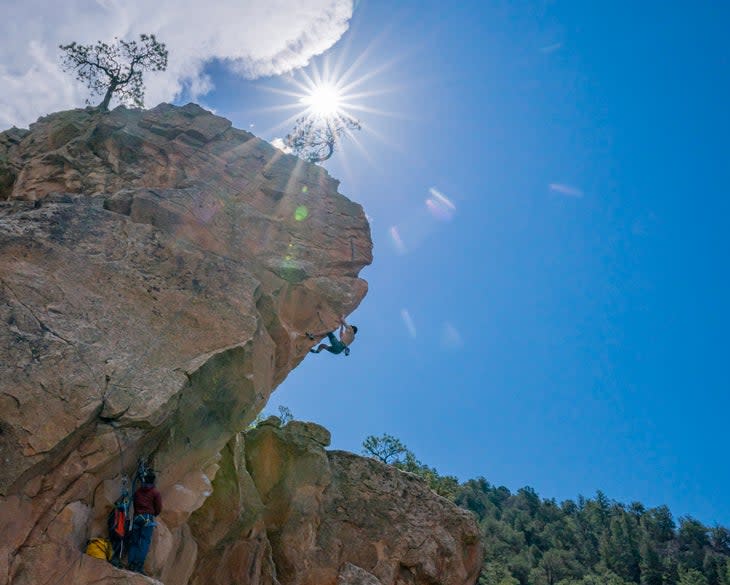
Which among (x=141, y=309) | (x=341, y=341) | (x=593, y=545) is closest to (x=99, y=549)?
(x=141, y=309)

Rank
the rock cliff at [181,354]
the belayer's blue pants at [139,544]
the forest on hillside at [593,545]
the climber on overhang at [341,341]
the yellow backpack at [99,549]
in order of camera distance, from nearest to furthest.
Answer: the yellow backpack at [99,549], the rock cliff at [181,354], the belayer's blue pants at [139,544], the climber on overhang at [341,341], the forest on hillside at [593,545]

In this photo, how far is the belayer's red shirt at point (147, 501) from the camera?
39.1 feet

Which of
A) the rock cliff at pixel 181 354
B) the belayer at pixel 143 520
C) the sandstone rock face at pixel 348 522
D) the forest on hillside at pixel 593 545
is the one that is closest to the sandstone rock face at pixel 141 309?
the rock cliff at pixel 181 354

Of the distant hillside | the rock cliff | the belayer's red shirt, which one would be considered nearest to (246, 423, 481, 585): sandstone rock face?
the rock cliff

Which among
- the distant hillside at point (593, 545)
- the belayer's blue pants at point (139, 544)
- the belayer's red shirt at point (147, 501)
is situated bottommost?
the belayer's blue pants at point (139, 544)

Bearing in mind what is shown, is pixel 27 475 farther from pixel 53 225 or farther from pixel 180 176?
pixel 180 176

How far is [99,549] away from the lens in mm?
10586

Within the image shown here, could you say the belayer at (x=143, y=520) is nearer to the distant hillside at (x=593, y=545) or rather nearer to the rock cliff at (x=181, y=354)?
the rock cliff at (x=181, y=354)

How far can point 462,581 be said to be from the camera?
24000 millimetres

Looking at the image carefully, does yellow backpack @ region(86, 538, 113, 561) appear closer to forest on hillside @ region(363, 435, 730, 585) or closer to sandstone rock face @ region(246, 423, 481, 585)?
sandstone rock face @ region(246, 423, 481, 585)

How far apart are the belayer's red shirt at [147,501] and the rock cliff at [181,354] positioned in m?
0.63

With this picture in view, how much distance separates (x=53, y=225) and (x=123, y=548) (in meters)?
8.99

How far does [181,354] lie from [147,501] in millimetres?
3783

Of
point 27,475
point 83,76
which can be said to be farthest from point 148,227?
point 83,76
